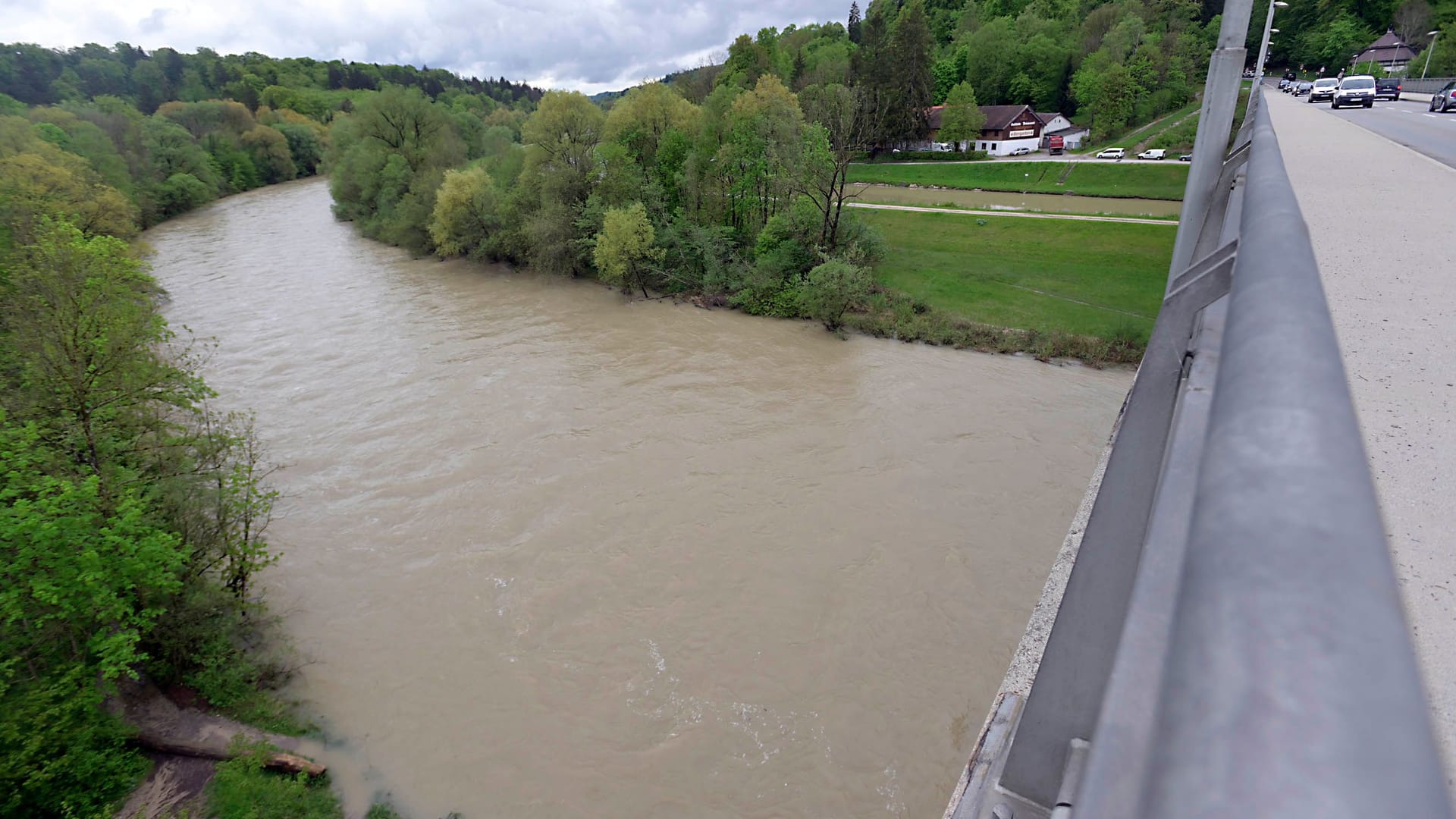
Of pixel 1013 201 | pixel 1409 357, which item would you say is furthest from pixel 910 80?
pixel 1409 357

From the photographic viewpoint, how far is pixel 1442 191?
635 centimetres

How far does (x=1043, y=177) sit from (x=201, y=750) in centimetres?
4827

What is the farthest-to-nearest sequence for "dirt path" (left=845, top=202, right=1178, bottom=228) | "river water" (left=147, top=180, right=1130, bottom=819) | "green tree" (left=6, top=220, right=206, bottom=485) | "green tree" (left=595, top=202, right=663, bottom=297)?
"dirt path" (left=845, top=202, right=1178, bottom=228)
"green tree" (left=595, top=202, right=663, bottom=297)
"green tree" (left=6, top=220, right=206, bottom=485)
"river water" (left=147, top=180, right=1130, bottom=819)

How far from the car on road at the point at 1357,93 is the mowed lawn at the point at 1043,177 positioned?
37.7 feet

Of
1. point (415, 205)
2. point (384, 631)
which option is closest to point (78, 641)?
point (384, 631)

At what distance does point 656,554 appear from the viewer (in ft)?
39.6

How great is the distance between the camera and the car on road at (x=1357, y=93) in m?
21.9

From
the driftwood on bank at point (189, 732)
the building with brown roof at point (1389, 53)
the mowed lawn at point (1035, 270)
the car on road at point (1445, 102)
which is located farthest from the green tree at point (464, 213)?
the building with brown roof at point (1389, 53)

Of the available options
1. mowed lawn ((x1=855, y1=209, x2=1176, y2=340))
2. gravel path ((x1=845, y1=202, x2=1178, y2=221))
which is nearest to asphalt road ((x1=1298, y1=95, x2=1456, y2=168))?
mowed lawn ((x1=855, y1=209, x2=1176, y2=340))

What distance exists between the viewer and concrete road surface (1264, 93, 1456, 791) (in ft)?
5.68

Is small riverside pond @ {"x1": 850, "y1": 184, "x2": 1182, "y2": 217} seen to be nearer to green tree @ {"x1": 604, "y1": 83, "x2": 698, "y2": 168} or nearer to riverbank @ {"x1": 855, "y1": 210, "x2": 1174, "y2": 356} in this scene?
riverbank @ {"x1": 855, "y1": 210, "x2": 1174, "y2": 356}

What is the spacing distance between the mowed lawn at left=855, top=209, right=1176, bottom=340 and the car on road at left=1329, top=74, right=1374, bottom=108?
6345 mm

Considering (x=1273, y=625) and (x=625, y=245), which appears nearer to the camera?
(x=1273, y=625)

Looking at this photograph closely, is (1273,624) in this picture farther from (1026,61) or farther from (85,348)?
(1026,61)
